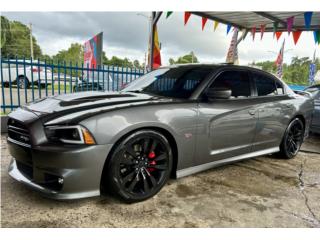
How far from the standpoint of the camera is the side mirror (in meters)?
2.91

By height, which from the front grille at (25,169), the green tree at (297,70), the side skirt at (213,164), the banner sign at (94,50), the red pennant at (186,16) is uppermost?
the green tree at (297,70)

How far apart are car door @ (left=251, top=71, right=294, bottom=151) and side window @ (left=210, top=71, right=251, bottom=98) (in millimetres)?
181

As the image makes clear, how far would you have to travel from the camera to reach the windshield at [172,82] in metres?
3.09

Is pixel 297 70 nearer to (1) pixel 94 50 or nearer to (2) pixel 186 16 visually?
(1) pixel 94 50

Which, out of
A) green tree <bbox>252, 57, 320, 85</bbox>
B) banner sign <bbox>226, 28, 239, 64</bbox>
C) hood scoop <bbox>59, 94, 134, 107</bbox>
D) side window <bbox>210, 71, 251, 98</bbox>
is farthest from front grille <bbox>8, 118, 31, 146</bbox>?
green tree <bbox>252, 57, 320, 85</bbox>

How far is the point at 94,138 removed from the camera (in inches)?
85.3

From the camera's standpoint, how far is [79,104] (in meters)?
2.52

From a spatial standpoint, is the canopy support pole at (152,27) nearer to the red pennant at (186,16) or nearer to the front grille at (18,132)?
the red pennant at (186,16)

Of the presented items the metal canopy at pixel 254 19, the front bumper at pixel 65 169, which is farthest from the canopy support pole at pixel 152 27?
the front bumper at pixel 65 169

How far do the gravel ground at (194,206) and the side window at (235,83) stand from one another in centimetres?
115

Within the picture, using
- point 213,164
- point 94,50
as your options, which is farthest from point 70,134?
point 94,50

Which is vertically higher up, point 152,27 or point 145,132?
point 152,27

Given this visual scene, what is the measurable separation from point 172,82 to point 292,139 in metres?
2.47
